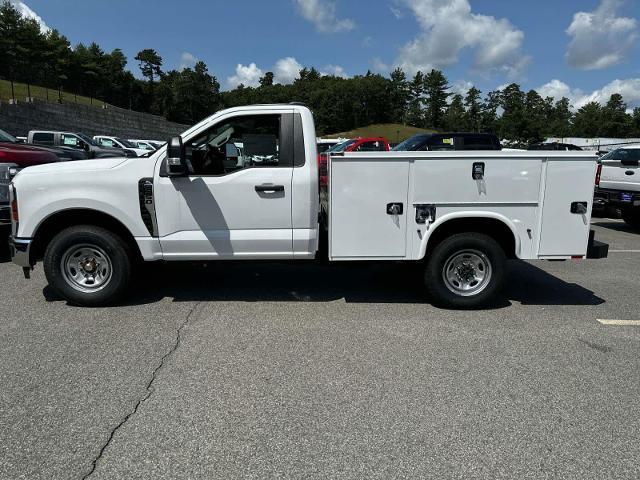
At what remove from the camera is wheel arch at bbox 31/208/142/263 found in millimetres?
5055

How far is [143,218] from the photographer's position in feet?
16.3

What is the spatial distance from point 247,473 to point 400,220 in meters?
3.09

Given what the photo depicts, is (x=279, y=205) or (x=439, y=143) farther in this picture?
(x=439, y=143)

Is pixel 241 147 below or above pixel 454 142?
below

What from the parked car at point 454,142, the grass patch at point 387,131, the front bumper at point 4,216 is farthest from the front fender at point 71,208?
the grass patch at point 387,131

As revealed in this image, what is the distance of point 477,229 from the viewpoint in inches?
207

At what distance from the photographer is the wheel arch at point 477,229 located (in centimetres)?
498

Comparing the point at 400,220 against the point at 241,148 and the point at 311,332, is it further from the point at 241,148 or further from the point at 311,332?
the point at 241,148

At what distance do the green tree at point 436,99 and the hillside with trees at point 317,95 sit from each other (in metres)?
0.32

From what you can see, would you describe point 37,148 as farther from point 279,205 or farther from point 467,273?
point 467,273

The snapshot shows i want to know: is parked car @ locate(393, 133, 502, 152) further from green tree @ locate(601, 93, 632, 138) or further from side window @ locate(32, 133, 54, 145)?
green tree @ locate(601, 93, 632, 138)

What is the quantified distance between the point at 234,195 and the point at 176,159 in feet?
2.17

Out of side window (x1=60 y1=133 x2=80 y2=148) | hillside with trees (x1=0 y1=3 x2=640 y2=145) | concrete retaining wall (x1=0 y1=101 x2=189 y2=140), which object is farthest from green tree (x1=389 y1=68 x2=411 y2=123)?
side window (x1=60 y1=133 x2=80 y2=148)

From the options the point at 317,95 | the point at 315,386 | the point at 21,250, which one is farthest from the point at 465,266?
Answer: the point at 317,95
